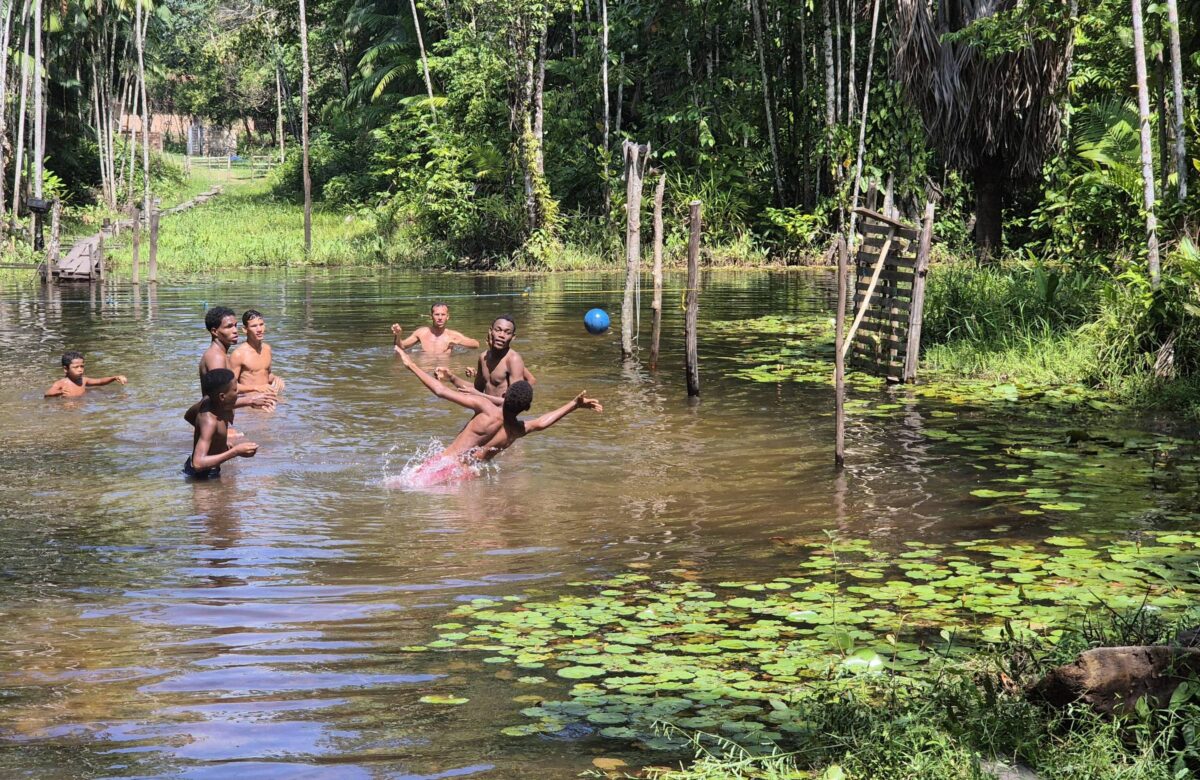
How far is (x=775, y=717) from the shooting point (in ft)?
17.2

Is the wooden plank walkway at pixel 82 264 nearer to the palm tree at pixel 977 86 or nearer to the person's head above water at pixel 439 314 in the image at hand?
the person's head above water at pixel 439 314

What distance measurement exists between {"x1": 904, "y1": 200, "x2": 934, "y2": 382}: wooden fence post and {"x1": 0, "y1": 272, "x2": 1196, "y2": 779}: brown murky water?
58.9 inches

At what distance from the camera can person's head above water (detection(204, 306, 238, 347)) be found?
37.8 ft

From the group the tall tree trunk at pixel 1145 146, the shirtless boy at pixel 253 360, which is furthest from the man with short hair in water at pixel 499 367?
the tall tree trunk at pixel 1145 146

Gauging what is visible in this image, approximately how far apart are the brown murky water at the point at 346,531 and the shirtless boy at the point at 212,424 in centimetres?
22

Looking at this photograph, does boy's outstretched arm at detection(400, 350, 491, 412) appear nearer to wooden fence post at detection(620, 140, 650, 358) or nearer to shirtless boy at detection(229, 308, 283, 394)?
shirtless boy at detection(229, 308, 283, 394)

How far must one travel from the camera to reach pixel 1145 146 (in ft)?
40.4

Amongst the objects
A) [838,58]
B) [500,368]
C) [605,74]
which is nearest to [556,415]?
[500,368]

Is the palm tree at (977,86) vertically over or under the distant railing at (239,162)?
under

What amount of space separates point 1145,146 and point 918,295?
9.34 feet

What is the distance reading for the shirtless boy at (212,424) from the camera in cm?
1001

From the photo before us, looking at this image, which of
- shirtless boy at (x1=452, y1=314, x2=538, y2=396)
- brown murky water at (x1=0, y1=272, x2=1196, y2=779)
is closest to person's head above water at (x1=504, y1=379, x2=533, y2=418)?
brown murky water at (x1=0, y1=272, x2=1196, y2=779)

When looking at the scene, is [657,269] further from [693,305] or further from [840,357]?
[840,357]

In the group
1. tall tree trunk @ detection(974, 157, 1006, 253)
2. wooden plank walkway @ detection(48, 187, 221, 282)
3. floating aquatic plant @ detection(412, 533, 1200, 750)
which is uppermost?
tall tree trunk @ detection(974, 157, 1006, 253)
